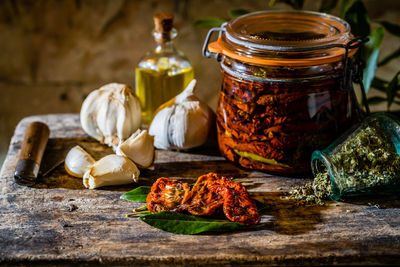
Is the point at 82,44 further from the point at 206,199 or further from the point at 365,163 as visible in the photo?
the point at 365,163

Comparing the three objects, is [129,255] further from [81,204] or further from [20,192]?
[20,192]

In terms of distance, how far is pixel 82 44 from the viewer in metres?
1.65

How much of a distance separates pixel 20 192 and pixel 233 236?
44 centimetres

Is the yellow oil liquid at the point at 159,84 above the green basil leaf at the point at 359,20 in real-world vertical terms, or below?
below

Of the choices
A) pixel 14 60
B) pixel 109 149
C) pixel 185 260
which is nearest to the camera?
pixel 185 260

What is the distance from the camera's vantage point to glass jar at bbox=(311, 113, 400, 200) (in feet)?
2.73

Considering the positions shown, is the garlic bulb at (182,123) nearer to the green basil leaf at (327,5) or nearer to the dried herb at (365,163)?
the dried herb at (365,163)

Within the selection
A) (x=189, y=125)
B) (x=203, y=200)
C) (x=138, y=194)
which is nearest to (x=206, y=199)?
(x=203, y=200)

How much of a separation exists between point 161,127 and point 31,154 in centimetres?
29

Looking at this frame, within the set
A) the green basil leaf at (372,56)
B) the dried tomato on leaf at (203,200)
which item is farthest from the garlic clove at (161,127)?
the green basil leaf at (372,56)

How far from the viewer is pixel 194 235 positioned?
0.78 meters

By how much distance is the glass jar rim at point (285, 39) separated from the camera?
84cm

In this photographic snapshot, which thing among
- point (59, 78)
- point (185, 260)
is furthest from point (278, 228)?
point (59, 78)

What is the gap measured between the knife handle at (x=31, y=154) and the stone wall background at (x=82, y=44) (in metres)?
0.63
